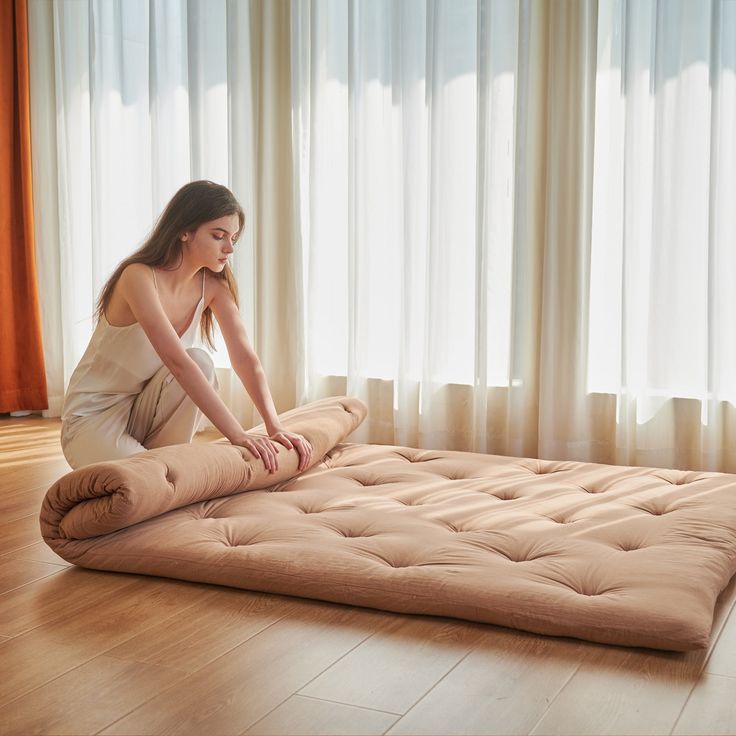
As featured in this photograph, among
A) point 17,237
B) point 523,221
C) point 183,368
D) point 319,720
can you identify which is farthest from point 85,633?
point 17,237

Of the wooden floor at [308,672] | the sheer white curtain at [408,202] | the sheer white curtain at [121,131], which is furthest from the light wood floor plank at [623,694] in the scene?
the sheer white curtain at [121,131]

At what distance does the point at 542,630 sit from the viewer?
5.69ft

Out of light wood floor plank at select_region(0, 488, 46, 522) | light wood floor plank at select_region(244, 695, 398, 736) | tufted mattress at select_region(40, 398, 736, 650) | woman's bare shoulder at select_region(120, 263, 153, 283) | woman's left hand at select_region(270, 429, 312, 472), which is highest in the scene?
woman's bare shoulder at select_region(120, 263, 153, 283)

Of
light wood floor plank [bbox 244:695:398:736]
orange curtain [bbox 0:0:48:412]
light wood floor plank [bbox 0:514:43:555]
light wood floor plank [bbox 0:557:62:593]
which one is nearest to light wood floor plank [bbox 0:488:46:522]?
light wood floor plank [bbox 0:514:43:555]

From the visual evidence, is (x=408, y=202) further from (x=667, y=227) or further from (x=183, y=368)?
(x=183, y=368)

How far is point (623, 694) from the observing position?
1509mm

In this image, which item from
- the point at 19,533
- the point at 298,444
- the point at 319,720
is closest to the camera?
the point at 319,720

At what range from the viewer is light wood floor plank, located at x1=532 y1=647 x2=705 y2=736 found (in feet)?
4.63

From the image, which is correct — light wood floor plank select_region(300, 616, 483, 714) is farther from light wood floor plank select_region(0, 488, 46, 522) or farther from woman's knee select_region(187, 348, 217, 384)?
light wood floor plank select_region(0, 488, 46, 522)

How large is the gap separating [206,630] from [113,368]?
123cm

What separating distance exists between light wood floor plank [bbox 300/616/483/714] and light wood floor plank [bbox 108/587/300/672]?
219 mm

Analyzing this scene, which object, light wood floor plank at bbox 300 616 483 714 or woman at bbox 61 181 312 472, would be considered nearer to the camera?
light wood floor plank at bbox 300 616 483 714

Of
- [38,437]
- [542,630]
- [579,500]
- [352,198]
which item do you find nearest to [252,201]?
[352,198]

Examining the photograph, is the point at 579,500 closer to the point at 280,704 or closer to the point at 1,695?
the point at 280,704
